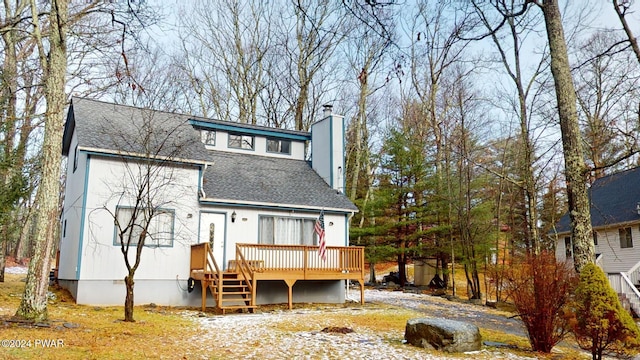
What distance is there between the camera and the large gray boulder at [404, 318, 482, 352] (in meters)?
7.96

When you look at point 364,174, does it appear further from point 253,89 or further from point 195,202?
point 195,202

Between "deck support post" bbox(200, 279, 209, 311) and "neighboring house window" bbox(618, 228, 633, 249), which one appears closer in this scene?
"deck support post" bbox(200, 279, 209, 311)

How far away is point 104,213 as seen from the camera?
42.0 ft

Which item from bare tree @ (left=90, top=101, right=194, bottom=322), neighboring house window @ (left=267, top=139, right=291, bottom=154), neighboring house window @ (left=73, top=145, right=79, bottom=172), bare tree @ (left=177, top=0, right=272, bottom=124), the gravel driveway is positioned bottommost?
the gravel driveway

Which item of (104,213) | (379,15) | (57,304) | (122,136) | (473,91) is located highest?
(473,91)

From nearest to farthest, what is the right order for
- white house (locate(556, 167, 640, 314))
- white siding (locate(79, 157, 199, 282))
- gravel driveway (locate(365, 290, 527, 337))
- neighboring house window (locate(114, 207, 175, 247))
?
gravel driveway (locate(365, 290, 527, 337)) < white siding (locate(79, 157, 199, 282)) < neighboring house window (locate(114, 207, 175, 247)) < white house (locate(556, 167, 640, 314))

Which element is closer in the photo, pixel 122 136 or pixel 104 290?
pixel 104 290

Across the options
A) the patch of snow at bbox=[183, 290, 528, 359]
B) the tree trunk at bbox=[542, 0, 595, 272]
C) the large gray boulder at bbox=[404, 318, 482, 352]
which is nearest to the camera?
the patch of snow at bbox=[183, 290, 528, 359]

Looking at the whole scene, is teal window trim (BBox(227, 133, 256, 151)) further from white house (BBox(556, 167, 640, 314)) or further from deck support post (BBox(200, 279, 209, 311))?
white house (BBox(556, 167, 640, 314))

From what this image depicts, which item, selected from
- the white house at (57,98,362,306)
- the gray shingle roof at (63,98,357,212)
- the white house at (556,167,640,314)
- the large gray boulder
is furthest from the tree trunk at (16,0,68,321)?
the white house at (556,167,640,314)

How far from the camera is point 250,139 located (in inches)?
700

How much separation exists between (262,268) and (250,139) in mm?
6048

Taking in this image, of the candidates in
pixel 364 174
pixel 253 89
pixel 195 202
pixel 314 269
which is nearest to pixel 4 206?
pixel 195 202

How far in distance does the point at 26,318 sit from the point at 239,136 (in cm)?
1041
